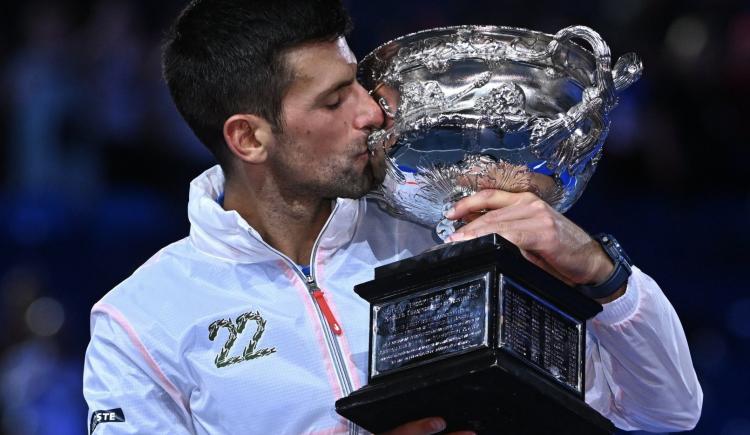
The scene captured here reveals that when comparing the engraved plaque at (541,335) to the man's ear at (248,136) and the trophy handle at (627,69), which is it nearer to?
the trophy handle at (627,69)

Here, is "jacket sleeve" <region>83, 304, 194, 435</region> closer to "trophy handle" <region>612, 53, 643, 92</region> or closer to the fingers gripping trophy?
the fingers gripping trophy

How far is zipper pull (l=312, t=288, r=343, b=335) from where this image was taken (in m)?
2.76

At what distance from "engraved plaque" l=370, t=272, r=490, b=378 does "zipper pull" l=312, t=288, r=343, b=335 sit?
0.20 metres

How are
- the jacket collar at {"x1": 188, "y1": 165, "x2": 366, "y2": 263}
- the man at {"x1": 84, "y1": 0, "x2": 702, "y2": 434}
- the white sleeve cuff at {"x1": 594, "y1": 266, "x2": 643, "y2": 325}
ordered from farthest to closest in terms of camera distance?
the jacket collar at {"x1": 188, "y1": 165, "x2": 366, "y2": 263}, the man at {"x1": 84, "y1": 0, "x2": 702, "y2": 434}, the white sleeve cuff at {"x1": 594, "y1": 266, "x2": 643, "y2": 325}

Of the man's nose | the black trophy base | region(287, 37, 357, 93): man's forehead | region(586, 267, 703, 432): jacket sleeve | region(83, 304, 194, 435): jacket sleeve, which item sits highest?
region(287, 37, 357, 93): man's forehead

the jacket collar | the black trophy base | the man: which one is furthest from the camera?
the jacket collar

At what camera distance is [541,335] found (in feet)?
8.11

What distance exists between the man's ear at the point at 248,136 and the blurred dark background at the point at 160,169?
8.95ft

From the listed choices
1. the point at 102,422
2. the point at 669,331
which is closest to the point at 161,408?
the point at 102,422

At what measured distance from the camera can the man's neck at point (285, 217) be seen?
286cm

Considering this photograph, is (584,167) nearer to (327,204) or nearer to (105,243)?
(327,204)

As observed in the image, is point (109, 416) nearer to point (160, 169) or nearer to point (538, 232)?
point (538, 232)

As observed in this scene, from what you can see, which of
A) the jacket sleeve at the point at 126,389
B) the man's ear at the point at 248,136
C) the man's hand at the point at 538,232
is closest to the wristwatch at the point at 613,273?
the man's hand at the point at 538,232

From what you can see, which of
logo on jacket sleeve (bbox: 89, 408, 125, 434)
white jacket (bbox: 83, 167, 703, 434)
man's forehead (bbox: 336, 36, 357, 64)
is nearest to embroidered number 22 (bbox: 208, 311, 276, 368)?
white jacket (bbox: 83, 167, 703, 434)
